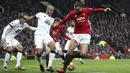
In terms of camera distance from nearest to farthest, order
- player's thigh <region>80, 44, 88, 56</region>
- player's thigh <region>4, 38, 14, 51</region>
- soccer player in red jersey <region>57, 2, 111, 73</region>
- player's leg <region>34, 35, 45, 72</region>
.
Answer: player's thigh <region>80, 44, 88, 56</region>
soccer player in red jersey <region>57, 2, 111, 73</region>
player's leg <region>34, 35, 45, 72</region>
player's thigh <region>4, 38, 14, 51</region>

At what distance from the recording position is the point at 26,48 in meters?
39.6

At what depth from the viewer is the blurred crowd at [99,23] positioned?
A: 41.7 m

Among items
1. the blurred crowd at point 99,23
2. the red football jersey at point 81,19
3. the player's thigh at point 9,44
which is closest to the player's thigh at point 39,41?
the red football jersey at point 81,19

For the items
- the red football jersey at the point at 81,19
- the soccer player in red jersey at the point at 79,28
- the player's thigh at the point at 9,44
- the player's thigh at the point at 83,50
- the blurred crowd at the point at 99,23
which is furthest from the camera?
the blurred crowd at the point at 99,23

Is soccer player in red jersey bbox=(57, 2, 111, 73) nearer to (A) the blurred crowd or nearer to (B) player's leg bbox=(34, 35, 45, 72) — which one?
(B) player's leg bbox=(34, 35, 45, 72)

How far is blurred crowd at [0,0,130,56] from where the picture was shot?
41.7m

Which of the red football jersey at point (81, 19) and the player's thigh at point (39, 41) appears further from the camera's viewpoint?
→ the player's thigh at point (39, 41)

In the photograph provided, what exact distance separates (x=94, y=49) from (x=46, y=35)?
26154mm

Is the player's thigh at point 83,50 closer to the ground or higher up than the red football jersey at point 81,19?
closer to the ground

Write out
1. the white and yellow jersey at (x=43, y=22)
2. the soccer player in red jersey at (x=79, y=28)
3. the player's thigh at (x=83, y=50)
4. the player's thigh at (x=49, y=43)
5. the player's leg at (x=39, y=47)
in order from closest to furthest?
the player's thigh at (x=83, y=50), the soccer player in red jersey at (x=79, y=28), the player's leg at (x=39, y=47), the player's thigh at (x=49, y=43), the white and yellow jersey at (x=43, y=22)

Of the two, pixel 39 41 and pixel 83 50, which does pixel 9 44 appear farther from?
pixel 83 50

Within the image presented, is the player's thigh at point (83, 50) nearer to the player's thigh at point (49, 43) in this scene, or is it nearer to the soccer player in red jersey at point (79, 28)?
the soccer player in red jersey at point (79, 28)

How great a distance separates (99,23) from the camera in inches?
1932

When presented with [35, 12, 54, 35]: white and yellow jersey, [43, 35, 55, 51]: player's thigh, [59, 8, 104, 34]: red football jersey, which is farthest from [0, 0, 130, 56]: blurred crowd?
[59, 8, 104, 34]: red football jersey
